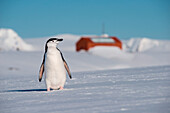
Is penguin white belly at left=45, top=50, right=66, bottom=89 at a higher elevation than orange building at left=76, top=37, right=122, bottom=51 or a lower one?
lower

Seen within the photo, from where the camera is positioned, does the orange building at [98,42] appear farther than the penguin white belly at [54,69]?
Yes

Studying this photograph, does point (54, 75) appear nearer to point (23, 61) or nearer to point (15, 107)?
point (15, 107)

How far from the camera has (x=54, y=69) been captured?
552 centimetres

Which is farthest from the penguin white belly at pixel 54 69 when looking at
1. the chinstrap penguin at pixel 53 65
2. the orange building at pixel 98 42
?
the orange building at pixel 98 42

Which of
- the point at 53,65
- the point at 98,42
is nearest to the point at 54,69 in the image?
the point at 53,65

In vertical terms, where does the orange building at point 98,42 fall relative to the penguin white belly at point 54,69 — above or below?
above

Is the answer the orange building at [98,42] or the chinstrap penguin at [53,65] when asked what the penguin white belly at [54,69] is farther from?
the orange building at [98,42]

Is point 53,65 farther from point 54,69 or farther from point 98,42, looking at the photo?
point 98,42

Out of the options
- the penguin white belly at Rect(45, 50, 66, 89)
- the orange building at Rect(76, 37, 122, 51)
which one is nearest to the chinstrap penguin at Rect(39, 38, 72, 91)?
the penguin white belly at Rect(45, 50, 66, 89)

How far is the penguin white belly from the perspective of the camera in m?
5.50

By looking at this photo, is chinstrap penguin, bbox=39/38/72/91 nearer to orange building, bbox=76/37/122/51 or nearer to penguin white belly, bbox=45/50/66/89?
penguin white belly, bbox=45/50/66/89

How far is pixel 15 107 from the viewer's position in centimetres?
404

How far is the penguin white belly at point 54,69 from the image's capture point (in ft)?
18.0

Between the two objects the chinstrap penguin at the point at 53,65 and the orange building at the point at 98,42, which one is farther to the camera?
the orange building at the point at 98,42
